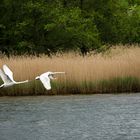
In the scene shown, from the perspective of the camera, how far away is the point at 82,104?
16.9m

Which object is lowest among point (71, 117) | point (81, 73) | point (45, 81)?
point (71, 117)

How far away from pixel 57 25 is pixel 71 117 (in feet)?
43.5

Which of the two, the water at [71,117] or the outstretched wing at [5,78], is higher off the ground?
the outstretched wing at [5,78]

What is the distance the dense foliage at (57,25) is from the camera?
27.8 metres

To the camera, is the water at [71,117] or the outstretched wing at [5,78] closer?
the water at [71,117]

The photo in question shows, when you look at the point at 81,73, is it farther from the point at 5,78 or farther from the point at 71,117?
the point at 71,117

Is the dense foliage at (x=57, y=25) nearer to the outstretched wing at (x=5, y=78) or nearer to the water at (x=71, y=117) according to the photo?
the water at (x=71, y=117)

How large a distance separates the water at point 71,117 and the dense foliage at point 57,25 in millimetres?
9326

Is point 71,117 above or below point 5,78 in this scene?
below

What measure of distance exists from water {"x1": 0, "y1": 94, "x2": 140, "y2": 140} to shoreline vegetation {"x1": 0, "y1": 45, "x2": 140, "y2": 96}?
0.73 m

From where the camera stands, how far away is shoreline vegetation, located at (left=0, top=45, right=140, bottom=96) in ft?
63.6

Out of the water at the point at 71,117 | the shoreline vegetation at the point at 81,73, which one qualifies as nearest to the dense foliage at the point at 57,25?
the shoreline vegetation at the point at 81,73

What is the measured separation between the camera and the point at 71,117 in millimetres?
14781

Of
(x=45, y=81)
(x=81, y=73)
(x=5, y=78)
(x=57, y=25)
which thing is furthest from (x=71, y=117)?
(x=57, y=25)
